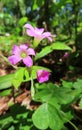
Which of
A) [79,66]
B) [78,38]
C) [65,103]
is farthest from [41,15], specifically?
[65,103]

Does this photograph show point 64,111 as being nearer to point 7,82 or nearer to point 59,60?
point 7,82

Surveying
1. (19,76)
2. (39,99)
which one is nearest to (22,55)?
(19,76)

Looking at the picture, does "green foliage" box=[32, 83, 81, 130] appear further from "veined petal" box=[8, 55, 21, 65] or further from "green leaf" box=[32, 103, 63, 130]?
"veined petal" box=[8, 55, 21, 65]

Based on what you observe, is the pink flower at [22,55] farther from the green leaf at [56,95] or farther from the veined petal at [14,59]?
the green leaf at [56,95]

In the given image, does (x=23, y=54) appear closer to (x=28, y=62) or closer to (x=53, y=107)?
(x=28, y=62)

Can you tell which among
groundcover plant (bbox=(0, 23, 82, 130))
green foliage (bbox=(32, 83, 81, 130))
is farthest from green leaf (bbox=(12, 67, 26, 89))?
green foliage (bbox=(32, 83, 81, 130))

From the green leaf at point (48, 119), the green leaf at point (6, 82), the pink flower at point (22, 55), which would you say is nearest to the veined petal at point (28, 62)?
the pink flower at point (22, 55)
